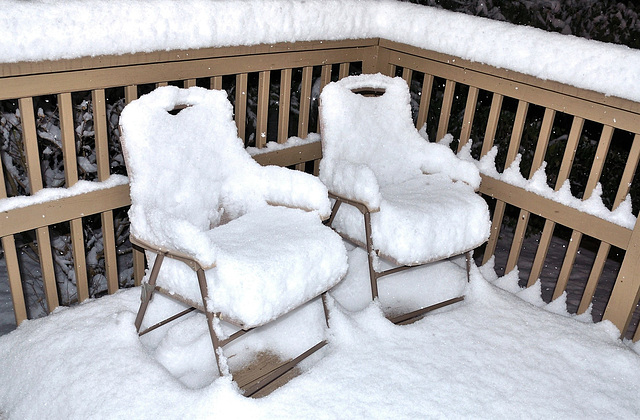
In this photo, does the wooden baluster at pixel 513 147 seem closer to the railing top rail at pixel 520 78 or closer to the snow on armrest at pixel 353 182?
the railing top rail at pixel 520 78

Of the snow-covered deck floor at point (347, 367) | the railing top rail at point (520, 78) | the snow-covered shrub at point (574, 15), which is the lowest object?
the snow-covered deck floor at point (347, 367)

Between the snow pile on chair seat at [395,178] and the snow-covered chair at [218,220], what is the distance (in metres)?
0.29

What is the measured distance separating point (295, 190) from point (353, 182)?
0.90 ft

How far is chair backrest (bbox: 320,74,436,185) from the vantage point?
283 cm

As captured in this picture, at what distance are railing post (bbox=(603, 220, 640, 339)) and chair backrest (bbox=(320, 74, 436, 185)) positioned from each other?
3.43 feet

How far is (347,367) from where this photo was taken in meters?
2.36

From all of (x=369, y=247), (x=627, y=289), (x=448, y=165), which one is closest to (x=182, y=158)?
(x=369, y=247)

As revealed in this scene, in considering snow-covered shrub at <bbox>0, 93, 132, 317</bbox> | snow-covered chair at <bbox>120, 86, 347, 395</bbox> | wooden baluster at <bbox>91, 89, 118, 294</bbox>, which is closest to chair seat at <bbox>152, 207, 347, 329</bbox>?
snow-covered chair at <bbox>120, 86, 347, 395</bbox>

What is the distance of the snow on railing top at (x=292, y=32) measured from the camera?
212 centimetres

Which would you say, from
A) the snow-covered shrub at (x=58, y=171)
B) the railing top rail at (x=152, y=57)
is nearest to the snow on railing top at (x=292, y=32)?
the railing top rail at (x=152, y=57)

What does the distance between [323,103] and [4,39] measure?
1355 millimetres

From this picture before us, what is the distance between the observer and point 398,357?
96.7 inches

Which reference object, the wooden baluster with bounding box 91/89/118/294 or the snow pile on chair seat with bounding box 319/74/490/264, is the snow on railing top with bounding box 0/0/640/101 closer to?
the wooden baluster with bounding box 91/89/118/294

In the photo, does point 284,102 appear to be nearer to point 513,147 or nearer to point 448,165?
point 448,165
